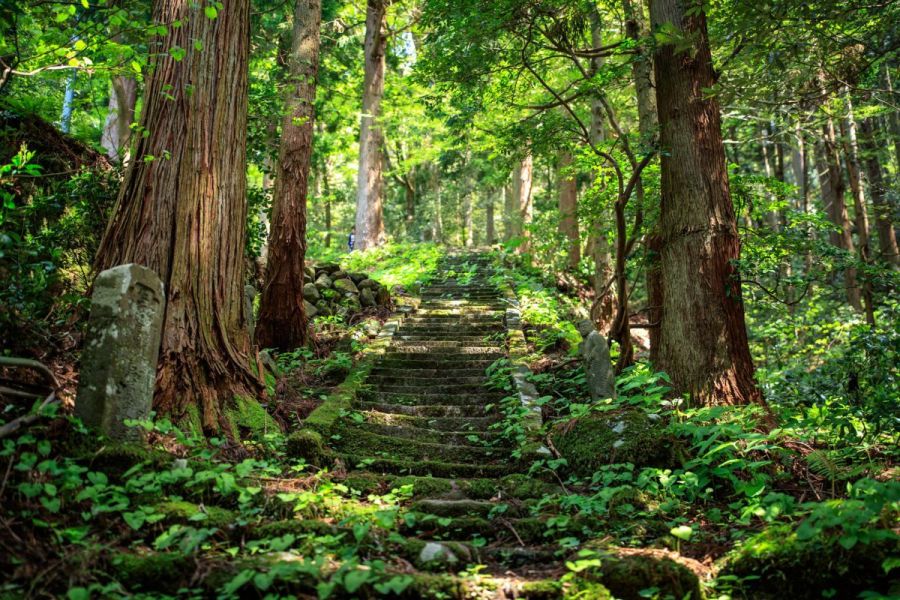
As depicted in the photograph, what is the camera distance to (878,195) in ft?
44.1

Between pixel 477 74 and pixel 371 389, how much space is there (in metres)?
4.64

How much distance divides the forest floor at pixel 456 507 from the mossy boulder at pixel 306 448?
2cm

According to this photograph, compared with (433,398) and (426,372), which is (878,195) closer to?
(426,372)

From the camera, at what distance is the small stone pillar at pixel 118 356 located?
3760 mm

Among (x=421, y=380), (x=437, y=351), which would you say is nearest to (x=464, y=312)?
(x=437, y=351)

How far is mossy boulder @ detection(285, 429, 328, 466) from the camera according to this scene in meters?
5.14

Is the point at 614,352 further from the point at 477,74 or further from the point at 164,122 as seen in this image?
the point at 164,122

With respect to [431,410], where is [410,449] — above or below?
below

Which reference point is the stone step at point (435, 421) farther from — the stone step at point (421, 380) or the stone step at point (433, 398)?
the stone step at point (421, 380)

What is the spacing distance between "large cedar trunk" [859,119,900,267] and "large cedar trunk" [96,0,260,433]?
11283 mm

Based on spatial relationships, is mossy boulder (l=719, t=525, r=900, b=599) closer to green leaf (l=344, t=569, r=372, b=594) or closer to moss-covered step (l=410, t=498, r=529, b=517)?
moss-covered step (l=410, t=498, r=529, b=517)

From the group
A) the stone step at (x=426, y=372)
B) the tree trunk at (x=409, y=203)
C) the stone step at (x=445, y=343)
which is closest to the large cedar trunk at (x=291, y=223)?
the stone step at (x=426, y=372)

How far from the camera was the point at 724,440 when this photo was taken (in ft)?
15.1

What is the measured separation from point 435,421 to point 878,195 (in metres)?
13.0
